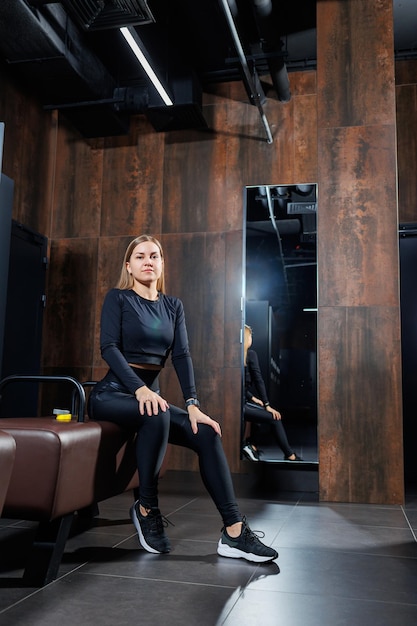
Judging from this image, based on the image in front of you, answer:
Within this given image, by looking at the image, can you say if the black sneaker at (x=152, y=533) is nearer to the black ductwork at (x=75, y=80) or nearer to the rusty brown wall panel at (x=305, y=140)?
the black ductwork at (x=75, y=80)

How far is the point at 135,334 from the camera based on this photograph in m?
2.61

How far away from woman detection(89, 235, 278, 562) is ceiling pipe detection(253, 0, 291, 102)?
2494 mm

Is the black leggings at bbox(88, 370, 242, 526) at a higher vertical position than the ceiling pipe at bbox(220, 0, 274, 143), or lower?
lower

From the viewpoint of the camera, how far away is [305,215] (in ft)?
14.4

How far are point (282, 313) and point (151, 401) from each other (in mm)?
2239

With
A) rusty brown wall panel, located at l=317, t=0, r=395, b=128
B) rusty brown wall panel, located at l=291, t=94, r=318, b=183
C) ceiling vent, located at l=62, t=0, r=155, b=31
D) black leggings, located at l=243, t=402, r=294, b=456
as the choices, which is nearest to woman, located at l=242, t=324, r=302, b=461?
black leggings, located at l=243, t=402, r=294, b=456

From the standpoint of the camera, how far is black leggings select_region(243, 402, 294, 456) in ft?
14.0

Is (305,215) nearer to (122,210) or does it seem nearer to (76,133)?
(122,210)

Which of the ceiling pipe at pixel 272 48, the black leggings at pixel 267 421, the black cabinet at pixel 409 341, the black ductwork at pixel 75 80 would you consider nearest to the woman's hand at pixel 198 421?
the black leggings at pixel 267 421

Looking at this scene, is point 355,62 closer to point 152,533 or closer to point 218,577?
point 152,533

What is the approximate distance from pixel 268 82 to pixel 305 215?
1.64 metres

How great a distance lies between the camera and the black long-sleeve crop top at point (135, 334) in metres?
2.58

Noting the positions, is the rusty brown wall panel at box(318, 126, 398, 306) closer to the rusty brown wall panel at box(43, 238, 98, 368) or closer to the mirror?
the mirror

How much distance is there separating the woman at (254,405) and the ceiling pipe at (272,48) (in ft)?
7.09
